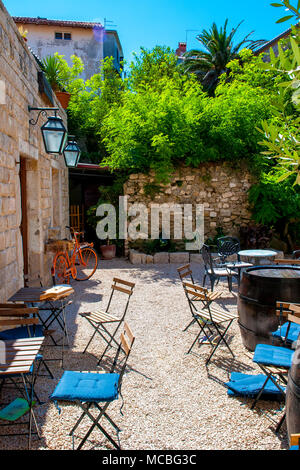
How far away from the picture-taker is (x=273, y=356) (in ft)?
9.91

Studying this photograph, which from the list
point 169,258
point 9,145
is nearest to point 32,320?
point 9,145

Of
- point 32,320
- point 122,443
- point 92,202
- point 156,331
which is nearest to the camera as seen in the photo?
point 122,443

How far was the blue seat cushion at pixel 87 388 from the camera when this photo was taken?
8.18 feet

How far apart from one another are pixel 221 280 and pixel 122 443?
5729mm

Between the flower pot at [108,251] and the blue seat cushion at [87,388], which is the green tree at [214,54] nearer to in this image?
the flower pot at [108,251]

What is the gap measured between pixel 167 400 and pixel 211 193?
25.7 feet

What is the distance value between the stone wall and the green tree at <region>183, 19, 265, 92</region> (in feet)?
28.4

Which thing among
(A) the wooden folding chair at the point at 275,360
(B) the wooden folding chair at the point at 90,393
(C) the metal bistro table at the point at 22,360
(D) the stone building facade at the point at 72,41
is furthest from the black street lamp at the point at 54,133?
(D) the stone building facade at the point at 72,41

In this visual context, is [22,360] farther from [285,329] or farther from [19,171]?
[19,171]

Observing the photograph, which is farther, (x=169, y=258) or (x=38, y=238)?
(x=169, y=258)

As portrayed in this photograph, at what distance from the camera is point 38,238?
6.08 m

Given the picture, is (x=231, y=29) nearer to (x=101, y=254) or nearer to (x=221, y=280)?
(x=101, y=254)

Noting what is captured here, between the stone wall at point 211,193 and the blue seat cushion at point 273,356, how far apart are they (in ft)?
24.2

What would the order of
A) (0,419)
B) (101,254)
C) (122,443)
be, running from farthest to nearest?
(101,254) → (0,419) → (122,443)
